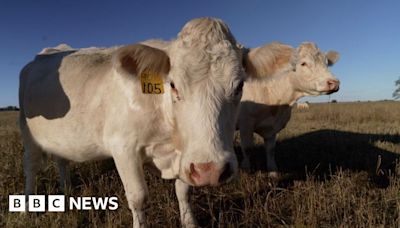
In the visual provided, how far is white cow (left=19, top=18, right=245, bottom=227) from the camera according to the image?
291 cm

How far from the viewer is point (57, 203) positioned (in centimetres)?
471

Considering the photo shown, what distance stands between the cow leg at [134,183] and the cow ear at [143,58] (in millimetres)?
981

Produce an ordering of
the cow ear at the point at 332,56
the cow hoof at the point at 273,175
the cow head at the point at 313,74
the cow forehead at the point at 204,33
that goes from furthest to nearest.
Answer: the cow ear at the point at 332,56
the cow head at the point at 313,74
the cow hoof at the point at 273,175
the cow forehead at the point at 204,33

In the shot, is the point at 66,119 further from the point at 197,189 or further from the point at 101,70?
the point at 197,189

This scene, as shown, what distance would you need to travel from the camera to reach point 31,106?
5203 mm

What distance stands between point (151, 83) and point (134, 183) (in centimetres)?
107

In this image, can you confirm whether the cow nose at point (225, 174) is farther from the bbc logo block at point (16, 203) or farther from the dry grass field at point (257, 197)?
the bbc logo block at point (16, 203)

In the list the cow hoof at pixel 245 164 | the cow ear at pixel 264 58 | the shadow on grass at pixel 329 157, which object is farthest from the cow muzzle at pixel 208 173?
the cow hoof at pixel 245 164

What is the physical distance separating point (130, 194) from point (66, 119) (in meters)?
1.39

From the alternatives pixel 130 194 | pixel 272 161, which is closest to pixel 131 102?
pixel 130 194

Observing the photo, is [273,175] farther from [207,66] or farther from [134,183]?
[207,66]

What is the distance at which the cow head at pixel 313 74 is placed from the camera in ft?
24.1

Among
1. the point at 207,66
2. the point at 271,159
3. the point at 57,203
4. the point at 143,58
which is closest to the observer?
the point at 207,66

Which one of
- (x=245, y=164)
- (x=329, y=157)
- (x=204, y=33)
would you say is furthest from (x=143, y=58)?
(x=329, y=157)
